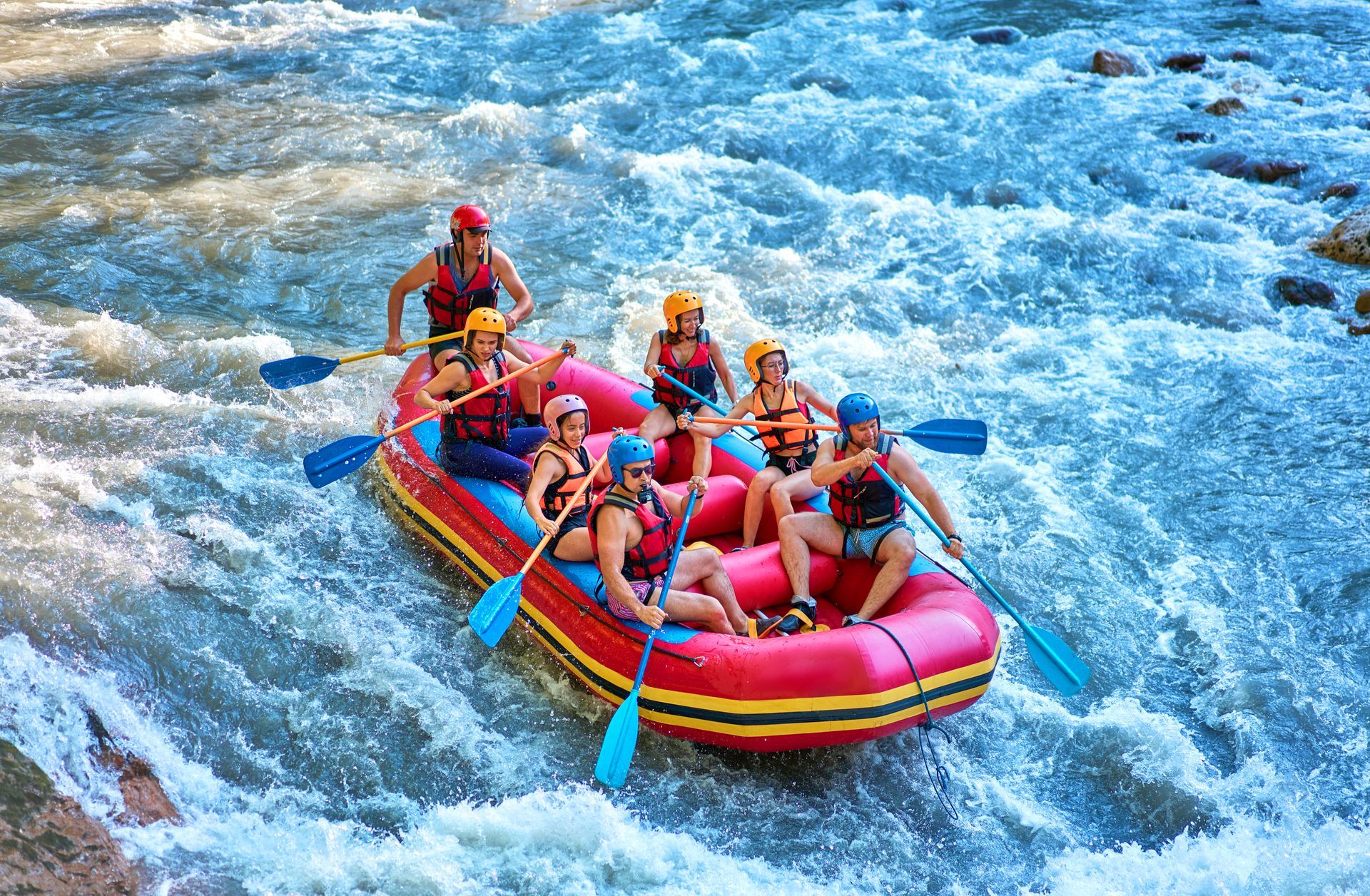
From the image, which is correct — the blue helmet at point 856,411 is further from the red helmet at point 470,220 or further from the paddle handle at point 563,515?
the red helmet at point 470,220

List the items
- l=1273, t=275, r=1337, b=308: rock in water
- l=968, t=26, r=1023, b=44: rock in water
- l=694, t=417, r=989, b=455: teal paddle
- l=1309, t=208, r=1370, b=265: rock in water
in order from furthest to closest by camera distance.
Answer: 1. l=968, t=26, r=1023, b=44: rock in water
2. l=1309, t=208, r=1370, b=265: rock in water
3. l=1273, t=275, r=1337, b=308: rock in water
4. l=694, t=417, r=989, b=455: teal paddle

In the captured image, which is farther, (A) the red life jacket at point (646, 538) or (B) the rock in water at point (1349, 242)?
(B) the rock in water at point (1349, 242)

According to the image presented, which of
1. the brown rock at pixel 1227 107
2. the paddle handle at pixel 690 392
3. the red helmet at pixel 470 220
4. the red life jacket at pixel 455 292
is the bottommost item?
the paddle handle at pixel 690 392

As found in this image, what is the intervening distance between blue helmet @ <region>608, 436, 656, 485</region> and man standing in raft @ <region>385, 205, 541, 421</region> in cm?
148

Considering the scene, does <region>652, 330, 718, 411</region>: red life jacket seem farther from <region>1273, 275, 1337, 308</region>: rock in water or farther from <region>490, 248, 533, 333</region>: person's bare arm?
<region>1273, 275, 1337, 308</region>: rock in water

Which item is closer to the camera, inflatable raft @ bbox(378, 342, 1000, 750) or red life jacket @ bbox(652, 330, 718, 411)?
inflatable raft @ bbox(378, 342, 1000, 750)

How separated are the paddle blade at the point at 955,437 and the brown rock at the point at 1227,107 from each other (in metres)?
7.18

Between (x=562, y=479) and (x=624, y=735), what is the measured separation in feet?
3.70

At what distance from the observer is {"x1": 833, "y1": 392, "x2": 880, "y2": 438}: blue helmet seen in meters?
4.70

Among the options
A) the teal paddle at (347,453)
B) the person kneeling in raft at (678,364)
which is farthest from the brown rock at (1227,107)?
the teal paddle at (347,453)

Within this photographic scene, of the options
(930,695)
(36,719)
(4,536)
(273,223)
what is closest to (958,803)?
(930,695)

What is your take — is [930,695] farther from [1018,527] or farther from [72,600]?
[72,600]

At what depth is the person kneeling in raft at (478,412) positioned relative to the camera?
5.32m

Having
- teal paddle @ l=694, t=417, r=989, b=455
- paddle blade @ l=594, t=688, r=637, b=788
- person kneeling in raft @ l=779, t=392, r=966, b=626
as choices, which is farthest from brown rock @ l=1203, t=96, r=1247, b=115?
paddle blade @ l=594, t=688, r=637, b=788
